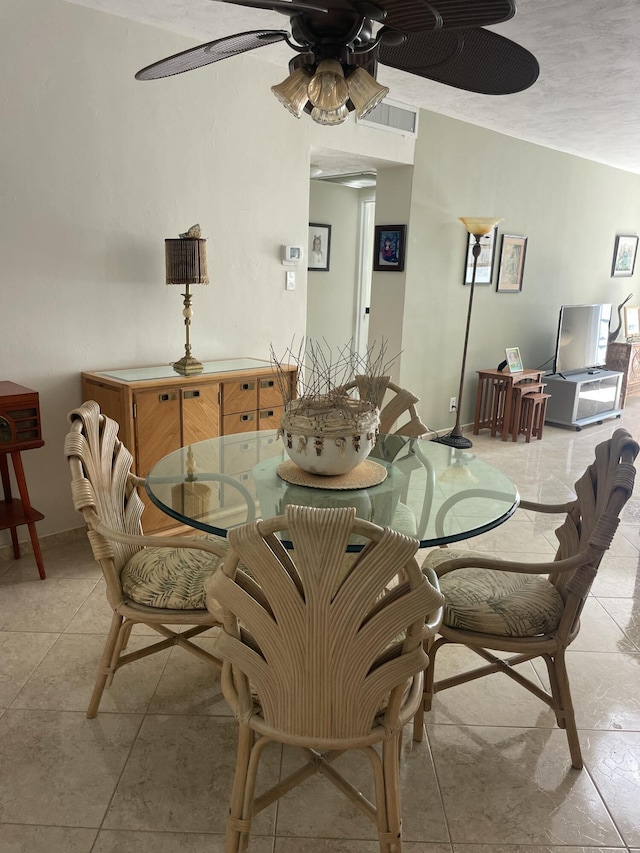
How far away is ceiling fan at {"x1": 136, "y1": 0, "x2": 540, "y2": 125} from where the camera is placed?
131cm

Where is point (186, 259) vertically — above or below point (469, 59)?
below

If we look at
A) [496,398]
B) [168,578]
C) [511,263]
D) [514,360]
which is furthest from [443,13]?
[511,263]

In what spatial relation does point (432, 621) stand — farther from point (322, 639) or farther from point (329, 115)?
point (329, 115)

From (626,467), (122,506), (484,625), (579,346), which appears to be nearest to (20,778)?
(122,506)

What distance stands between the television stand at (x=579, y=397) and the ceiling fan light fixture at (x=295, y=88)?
16.2 feet

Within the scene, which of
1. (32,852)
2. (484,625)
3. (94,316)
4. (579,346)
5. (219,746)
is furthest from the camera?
(579,346)

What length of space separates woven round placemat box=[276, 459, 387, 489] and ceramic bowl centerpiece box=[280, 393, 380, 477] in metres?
0.03

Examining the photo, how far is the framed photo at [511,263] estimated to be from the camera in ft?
18.6

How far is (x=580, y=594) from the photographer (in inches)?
66.8

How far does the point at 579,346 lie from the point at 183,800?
5852mm

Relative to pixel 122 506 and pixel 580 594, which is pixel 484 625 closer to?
pixel 580 594

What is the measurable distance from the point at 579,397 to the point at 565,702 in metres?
4.71

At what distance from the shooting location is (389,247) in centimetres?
488

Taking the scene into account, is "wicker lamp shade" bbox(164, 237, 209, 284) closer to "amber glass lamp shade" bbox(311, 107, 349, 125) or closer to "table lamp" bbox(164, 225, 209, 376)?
"table lamp" bbox(164, 225, 209, 376)
